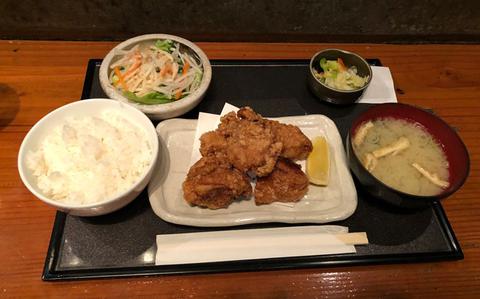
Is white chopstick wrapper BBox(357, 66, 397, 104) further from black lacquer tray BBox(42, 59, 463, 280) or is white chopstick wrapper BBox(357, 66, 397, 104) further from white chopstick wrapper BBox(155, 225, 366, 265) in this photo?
white chopstick wrapper BBox(155, 225, 366, 265)

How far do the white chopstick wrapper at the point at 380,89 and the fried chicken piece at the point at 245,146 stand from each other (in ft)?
3.49

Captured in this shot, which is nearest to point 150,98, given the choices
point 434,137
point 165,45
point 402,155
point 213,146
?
point 165,45

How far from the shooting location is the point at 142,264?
2.00 meters

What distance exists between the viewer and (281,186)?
2.16 metres

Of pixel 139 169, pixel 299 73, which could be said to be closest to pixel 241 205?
pixel 139 169

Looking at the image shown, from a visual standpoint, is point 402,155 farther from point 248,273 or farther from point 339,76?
point 248,273

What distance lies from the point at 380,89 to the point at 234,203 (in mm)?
1606

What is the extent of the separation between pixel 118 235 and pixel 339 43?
8.58ft

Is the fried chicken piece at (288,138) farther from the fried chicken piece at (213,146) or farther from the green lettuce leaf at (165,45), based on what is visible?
the green lettuce leaf at (165,45)

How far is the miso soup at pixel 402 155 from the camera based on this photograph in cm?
222

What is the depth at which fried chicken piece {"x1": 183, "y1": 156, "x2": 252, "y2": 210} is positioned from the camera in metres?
2.09

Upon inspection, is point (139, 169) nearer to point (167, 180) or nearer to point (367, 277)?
point (167, 180)

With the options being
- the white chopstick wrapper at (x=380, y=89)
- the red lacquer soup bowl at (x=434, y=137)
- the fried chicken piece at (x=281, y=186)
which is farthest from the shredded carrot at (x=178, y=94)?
the white chopstick wrapper at (x=380, y=89)

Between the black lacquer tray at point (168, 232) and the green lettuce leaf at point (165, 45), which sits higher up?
the green lettuce leaf at point (165, 45)
